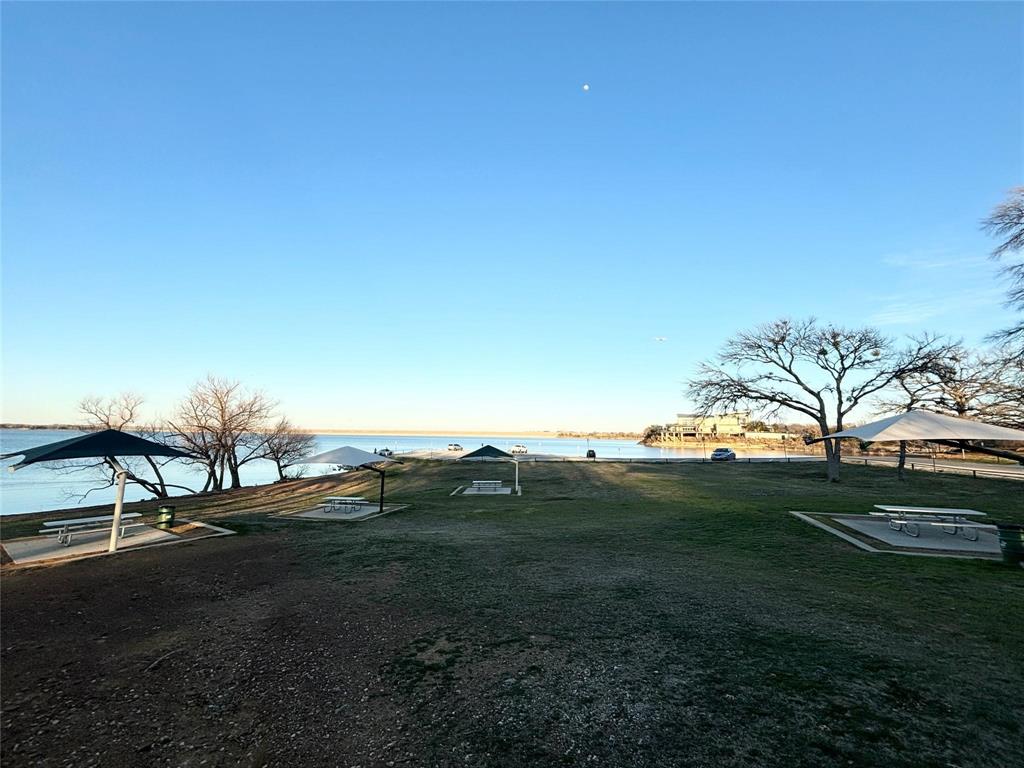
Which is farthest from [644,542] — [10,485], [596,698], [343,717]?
[10,485]

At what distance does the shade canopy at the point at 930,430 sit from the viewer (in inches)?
315

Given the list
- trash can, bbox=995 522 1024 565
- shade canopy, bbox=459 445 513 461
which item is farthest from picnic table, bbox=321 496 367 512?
trash can, bbox=995 522 1024 565

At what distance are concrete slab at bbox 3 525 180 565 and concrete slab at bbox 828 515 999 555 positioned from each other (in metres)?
16.4

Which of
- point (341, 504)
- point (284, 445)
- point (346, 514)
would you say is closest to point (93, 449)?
point (346, 514)

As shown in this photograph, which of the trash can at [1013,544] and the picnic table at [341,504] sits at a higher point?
the trash can at [1013,544]

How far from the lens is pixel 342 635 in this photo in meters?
5.34

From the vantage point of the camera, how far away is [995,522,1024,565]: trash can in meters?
8.15

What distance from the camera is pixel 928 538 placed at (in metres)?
10.6

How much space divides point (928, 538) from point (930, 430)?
3767mm

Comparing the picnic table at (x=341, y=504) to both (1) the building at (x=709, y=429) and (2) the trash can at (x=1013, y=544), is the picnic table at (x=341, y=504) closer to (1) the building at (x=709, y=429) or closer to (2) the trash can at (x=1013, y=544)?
(2) the trash can at (x=1013, y=544)

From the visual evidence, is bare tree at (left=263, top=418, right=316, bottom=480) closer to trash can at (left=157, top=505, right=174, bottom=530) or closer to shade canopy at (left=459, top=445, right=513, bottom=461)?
shade canopy at (left=459, top=445, right=513, bottom=461)

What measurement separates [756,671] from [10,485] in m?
60.5

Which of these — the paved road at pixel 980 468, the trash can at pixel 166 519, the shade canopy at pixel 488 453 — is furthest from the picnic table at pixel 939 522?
the paved road at pixel 980 468

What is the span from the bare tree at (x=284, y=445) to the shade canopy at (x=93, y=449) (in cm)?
2620
